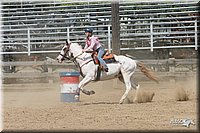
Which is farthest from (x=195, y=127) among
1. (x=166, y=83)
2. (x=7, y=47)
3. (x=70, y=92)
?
(x=7, y=47)

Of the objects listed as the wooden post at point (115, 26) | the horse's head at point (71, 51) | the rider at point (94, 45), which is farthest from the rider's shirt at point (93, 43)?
the wooden post at point (115, 26)

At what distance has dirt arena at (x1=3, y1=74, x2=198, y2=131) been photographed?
28.5ft

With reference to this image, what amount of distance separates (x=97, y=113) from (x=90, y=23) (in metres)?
14.0

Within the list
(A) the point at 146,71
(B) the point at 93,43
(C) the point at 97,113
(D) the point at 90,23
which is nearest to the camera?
(C) the point at 97,113

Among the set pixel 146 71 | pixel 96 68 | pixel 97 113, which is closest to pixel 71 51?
pixel 96 68

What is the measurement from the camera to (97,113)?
10594 millimetres

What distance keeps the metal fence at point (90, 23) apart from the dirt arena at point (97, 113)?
279 inches

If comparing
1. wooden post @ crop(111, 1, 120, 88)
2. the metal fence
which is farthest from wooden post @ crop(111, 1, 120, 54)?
the metal fence

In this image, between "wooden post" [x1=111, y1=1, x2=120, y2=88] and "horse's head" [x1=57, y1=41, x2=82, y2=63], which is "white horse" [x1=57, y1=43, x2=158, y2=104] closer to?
"horse's head" [x1=57, y1=41, x2=82, y2=63]

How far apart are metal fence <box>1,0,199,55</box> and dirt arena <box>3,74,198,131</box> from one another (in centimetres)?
708

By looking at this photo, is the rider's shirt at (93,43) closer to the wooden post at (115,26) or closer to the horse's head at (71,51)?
the horse's head at (71,51)

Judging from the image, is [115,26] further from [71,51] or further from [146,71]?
[71,51]

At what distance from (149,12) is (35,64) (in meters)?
6.70

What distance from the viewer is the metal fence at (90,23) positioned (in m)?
23.3
